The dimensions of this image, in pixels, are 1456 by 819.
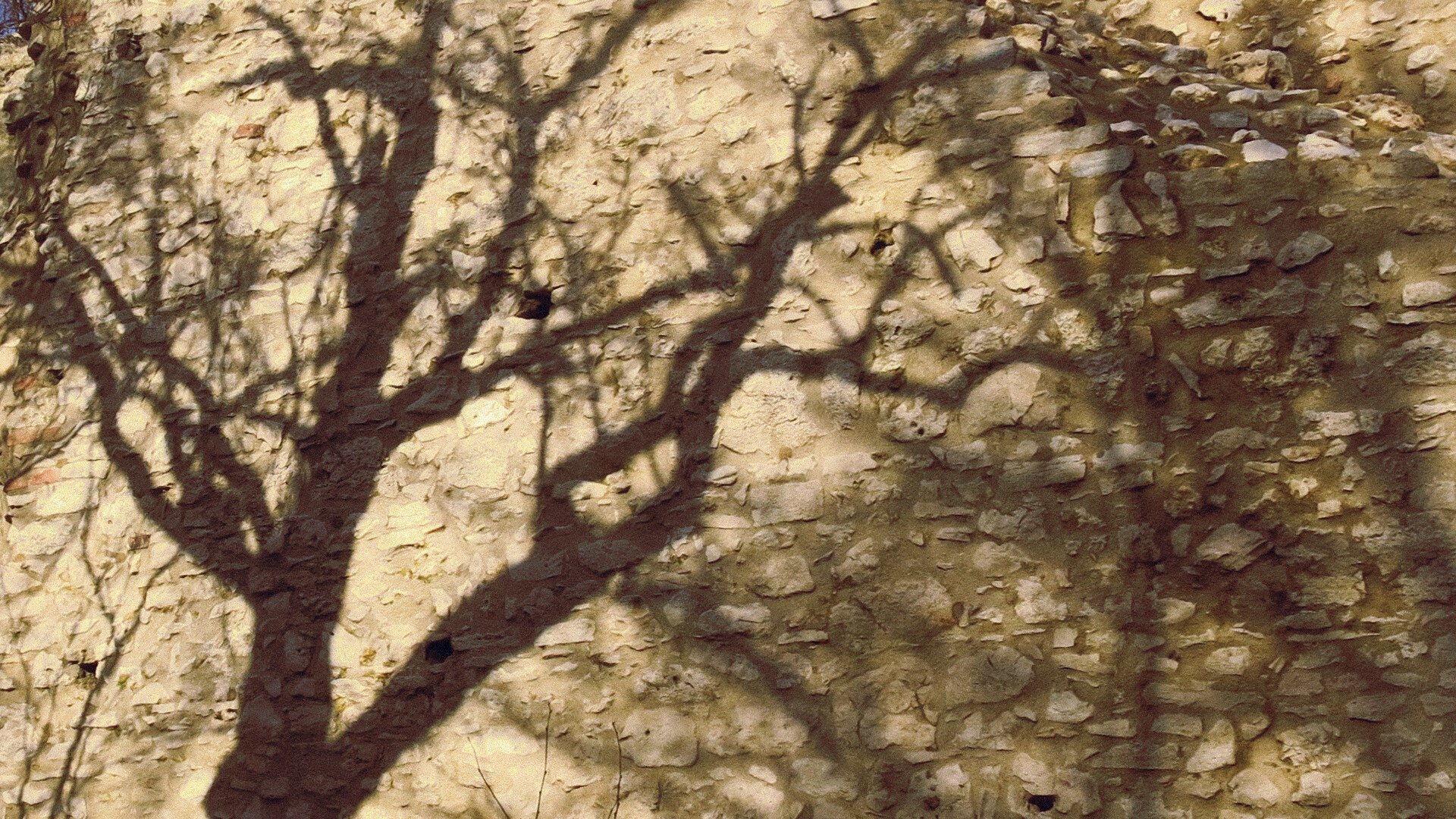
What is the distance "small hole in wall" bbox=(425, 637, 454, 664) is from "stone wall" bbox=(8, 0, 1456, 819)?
5cm

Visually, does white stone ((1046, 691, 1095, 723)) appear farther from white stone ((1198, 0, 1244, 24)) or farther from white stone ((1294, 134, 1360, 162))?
white stone ((1198, 0, 1244, 24))

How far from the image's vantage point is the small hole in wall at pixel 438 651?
415 cm

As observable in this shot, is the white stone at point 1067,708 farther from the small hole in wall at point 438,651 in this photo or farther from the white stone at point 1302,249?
the small hole in wall at point 438,651

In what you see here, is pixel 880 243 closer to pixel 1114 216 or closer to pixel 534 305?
pixel 1114 216

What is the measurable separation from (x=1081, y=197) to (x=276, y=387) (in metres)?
3.04

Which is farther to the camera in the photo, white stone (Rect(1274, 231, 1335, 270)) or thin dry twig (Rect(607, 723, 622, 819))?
thin dry twig (Rect(607, 723, 622, 819))

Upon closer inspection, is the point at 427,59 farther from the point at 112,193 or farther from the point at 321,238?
the point at 112,193

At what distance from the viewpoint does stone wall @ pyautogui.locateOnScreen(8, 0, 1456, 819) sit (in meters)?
3.37

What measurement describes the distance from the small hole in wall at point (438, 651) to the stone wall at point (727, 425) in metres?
0.05

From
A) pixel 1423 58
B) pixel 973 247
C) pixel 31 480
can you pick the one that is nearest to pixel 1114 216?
pixel 973 247

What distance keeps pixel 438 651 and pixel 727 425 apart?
1.27 metres

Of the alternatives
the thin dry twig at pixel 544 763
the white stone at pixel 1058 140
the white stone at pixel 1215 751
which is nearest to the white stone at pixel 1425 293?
the white stone at pixel 1058 140

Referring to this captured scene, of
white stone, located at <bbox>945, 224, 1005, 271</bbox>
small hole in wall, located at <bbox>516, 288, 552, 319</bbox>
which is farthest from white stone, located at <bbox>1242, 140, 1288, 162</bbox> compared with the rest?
small hole in wall, located at <bbox>516, 288, 552, 319</bbox>

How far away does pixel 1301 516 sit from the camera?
335cm
